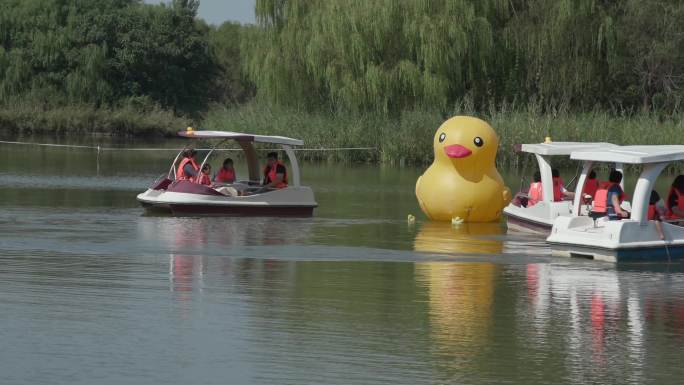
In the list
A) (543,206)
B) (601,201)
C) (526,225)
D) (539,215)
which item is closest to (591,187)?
(543,206)

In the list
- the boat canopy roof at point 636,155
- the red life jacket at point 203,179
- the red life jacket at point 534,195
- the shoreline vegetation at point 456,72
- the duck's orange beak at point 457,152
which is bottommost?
the red life jacket at point 534,195

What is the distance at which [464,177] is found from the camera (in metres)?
25.5

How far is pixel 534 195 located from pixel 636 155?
5.72 metres

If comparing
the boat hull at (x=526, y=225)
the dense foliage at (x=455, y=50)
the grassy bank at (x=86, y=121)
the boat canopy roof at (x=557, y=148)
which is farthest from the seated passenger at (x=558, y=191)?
the grassy bank at (x=86, y=121)

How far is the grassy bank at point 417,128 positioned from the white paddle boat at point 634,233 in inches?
906

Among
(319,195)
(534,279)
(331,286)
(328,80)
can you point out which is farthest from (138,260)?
(328,80)

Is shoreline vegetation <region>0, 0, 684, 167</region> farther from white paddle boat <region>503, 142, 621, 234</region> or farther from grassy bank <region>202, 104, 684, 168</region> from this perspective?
white paddle boat <region>503, 142, 621, 234</region>

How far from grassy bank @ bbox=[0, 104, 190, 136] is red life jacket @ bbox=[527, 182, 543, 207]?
163 ft

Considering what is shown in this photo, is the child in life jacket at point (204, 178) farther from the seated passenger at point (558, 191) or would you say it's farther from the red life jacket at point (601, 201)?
the red life jacket at point (601, 201)

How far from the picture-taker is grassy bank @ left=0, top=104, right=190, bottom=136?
2813 inches

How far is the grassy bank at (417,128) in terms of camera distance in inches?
1719

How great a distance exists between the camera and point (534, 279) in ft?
→ 60.3

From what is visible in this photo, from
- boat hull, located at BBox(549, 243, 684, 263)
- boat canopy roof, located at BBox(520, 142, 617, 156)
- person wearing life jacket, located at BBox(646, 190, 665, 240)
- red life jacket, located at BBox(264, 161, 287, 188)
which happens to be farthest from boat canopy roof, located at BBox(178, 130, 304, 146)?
person wearing life jacket, located at BBox(646, 190, 665, 240)

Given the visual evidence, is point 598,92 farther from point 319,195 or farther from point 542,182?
point 542,182
